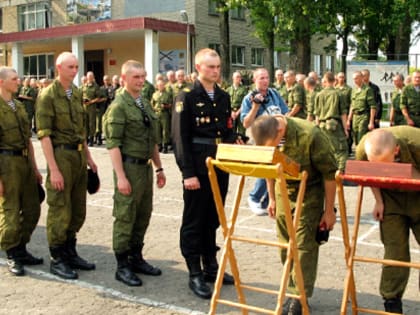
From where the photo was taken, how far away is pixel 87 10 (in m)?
33.0

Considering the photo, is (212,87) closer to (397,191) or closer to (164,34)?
(397,191)

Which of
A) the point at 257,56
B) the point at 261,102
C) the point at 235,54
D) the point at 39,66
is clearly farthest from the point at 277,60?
the point at 261,102

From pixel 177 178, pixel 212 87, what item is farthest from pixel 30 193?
pixel 177 178

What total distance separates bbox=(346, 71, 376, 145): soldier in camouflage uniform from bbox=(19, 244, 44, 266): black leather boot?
312 inches

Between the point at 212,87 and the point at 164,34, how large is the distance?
76.3 ft

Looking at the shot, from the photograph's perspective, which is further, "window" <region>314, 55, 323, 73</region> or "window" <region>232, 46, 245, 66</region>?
→ "window" <region>314, 55, 323, 73</region>

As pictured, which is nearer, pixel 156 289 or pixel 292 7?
pixel 156 289

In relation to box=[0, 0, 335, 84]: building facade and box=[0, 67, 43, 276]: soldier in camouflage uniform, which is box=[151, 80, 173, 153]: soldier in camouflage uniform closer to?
box=[0, 0, 335, 84]: building facade

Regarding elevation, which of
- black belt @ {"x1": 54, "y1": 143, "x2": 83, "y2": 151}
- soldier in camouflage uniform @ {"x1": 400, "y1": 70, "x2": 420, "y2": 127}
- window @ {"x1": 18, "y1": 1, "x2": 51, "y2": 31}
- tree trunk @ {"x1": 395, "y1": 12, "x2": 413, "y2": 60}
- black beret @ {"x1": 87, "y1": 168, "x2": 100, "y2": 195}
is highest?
→ window @ {"x1": 18, "y1": 1, "x2": 51, "y2": 31}

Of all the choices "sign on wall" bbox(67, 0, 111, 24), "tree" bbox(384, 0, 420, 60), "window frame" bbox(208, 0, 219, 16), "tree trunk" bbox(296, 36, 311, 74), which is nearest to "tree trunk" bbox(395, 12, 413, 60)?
"tree" bbox(384, 0, 420, 60)

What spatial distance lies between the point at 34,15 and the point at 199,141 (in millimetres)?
34326

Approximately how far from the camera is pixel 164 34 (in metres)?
27.8

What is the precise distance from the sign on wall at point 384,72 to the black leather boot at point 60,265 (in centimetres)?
1514

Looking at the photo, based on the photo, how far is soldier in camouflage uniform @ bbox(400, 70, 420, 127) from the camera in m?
11.9
